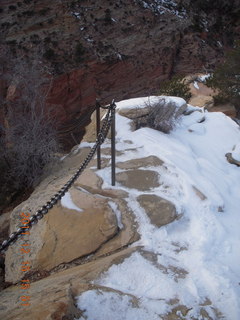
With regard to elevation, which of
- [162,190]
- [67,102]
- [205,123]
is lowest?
[67,102]

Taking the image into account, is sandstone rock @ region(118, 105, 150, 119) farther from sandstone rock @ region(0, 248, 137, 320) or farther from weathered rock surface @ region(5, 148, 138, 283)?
sandstone rock @ region(0, 248, 137, 320)

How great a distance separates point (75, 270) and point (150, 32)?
20827 millimetres

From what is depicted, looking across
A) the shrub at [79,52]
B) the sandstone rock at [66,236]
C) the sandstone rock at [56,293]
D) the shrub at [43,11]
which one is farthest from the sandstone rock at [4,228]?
the shrub at [43,11]

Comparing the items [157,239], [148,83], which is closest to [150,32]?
[148,83]

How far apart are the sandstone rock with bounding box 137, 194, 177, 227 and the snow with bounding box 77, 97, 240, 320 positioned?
66 millimetres

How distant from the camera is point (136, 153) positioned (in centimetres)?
475

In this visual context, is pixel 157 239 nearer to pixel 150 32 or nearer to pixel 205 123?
pixel 205 123

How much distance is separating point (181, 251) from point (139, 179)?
4.36 feet

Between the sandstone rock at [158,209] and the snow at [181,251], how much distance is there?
7 cm

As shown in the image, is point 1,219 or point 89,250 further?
point 1,219

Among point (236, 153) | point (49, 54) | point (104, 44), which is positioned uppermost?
point (236, 153)

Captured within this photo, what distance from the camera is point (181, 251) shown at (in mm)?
2934

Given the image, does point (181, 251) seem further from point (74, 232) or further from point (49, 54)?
point (49, 54)

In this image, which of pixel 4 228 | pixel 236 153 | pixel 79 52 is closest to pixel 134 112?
pixel 236 153
